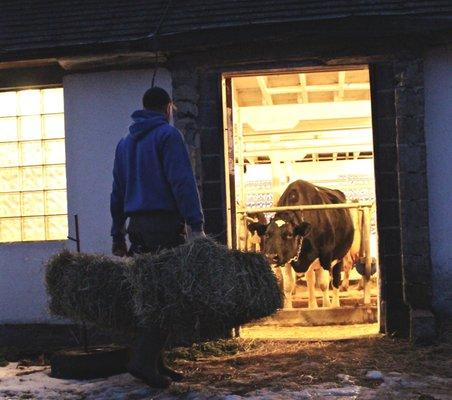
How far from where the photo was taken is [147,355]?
5.10 metres

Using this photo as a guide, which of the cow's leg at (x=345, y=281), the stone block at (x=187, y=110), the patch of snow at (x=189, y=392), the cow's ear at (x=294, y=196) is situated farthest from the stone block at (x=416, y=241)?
the cow's leg at (x=345, y=281)

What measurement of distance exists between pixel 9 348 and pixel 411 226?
427 centimetres

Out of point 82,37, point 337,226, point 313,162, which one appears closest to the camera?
point 82,37

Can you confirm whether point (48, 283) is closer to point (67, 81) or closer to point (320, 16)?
point (67, 81)

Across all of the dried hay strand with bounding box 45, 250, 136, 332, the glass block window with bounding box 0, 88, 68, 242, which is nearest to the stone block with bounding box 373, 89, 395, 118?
the glass block window with bounding box 0, 88, 68, 242

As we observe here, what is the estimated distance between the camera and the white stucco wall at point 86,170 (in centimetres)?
800

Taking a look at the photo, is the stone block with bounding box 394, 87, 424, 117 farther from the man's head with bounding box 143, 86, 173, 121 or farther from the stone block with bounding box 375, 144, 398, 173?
the man's head with bounding box 143, 86, 173, 121

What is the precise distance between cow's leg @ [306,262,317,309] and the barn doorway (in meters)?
0.02

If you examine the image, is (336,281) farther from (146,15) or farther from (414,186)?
(146,15)

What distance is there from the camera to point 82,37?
791 cm

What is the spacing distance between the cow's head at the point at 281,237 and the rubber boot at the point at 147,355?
190 inches

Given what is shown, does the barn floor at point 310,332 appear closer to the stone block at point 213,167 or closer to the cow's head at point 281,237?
the cow's head at point 281,237

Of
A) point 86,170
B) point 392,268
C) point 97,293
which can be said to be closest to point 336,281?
point 392,268

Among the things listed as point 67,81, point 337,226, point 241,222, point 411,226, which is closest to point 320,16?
point 411,226
